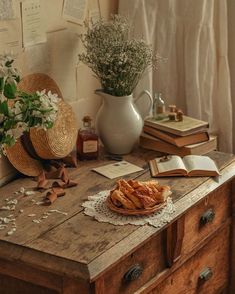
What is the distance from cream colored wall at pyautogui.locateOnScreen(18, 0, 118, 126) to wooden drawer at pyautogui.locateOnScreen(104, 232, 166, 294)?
70 centimetres

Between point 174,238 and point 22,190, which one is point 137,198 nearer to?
point 174,238

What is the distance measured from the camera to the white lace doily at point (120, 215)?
173 centimetres

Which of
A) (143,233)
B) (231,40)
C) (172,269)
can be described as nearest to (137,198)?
(143,233)

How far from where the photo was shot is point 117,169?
2102 millimetres

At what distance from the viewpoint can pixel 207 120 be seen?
257 cm

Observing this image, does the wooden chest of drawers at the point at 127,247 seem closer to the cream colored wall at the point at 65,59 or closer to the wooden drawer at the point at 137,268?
the wooden drawer at the point at 137,268

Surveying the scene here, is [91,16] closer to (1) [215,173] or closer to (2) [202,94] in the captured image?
(2) [202,94]

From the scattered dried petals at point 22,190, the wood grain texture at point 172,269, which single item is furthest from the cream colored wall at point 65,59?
the wood grain texture at point 172,269

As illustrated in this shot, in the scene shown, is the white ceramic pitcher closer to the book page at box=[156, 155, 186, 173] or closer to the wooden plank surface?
the book page at box=[156, 155, 186, 173]

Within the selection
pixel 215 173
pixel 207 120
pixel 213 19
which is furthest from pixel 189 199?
pixel 213 19

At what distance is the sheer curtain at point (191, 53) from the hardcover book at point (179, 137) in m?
0.27

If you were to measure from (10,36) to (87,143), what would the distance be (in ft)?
1.44

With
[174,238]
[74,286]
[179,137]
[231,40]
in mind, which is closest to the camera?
[74,286]

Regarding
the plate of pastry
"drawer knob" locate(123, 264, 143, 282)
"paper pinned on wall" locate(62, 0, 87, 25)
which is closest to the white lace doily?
the plate of pastry
